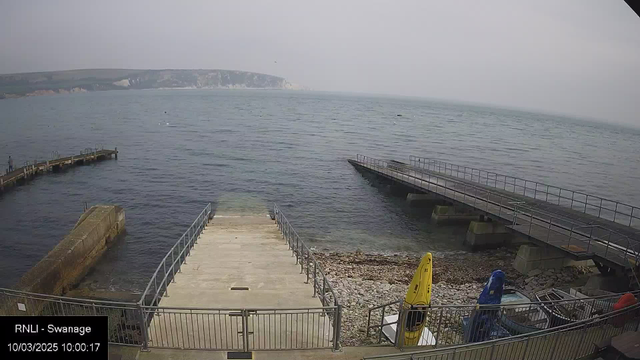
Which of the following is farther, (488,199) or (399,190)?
(399,190)

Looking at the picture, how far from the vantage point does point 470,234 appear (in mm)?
24594

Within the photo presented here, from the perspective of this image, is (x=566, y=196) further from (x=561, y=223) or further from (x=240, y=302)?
(x=240, y=302)

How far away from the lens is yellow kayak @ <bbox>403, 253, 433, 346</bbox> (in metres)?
8.98

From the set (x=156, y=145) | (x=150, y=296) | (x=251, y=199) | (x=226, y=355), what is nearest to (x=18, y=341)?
(x=226, y=355)

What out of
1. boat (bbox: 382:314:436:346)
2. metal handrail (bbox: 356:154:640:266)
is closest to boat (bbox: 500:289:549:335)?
boat (bbox: 382:314:436:346)

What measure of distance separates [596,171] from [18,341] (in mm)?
72409

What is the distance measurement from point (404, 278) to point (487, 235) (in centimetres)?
878

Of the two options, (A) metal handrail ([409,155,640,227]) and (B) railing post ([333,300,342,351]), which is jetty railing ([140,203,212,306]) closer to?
(B) railing post ([333,300,342,351])

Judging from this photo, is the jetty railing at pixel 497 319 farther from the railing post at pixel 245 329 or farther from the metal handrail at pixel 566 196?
the metal handrail at pixel 566 196

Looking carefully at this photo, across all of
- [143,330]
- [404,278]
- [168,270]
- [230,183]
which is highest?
[143,330]

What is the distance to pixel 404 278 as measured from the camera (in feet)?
60.8

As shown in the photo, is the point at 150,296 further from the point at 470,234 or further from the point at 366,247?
the point at 470,234

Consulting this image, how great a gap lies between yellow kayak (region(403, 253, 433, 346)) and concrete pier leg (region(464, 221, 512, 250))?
16637mm

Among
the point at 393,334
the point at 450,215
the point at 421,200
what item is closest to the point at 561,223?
the point at 450,215
